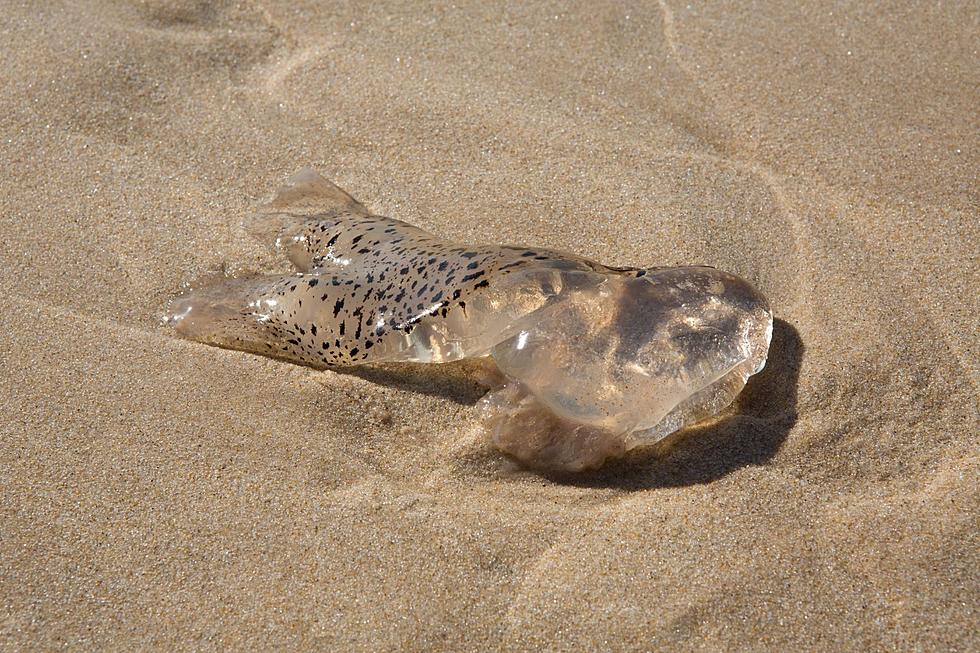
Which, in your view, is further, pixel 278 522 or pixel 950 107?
pixel 950 107

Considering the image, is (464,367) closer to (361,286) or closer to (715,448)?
(361,286)

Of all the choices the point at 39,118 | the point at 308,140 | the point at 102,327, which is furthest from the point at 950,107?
the point at 39,118

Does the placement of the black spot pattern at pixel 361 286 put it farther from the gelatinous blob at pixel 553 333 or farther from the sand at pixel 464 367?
the sand at pixel 464 367

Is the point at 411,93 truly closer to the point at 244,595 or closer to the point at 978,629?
the point at 244,595

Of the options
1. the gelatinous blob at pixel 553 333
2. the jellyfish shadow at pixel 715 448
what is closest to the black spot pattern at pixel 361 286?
the gelatinous blob at pixel 553 333

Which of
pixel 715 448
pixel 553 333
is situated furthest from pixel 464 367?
pixel 715 448

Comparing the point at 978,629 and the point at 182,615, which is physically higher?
the point at 978,629
